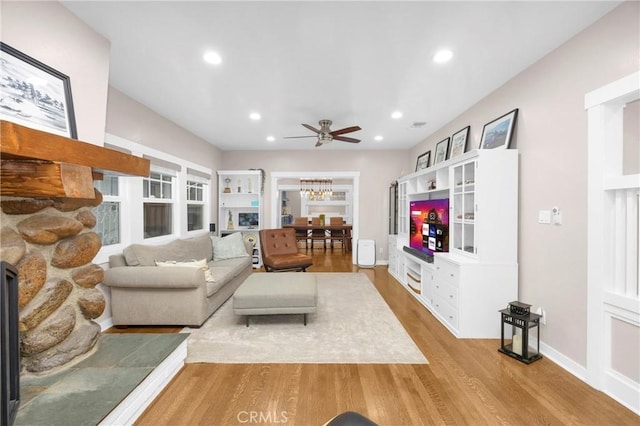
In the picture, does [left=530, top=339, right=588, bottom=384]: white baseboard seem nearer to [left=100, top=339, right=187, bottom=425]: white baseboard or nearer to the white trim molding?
the white trim molding

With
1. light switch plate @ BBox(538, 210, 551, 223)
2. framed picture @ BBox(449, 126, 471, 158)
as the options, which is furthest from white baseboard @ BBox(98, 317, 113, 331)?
framed picture @ BBox(449, 126, 471, 158)

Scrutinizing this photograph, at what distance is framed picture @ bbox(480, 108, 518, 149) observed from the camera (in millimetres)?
2684

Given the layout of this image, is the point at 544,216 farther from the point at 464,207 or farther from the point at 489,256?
the point at 464,207

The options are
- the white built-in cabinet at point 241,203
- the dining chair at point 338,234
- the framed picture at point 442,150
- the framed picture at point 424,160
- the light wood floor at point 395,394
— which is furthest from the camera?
the dining chair at point 338,234

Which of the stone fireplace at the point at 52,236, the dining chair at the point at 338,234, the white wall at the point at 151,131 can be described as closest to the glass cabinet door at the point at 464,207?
the stone fireplace at the point at 52,236

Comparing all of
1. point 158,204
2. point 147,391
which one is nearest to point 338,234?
point 158,204

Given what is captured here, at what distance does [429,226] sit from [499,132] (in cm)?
153

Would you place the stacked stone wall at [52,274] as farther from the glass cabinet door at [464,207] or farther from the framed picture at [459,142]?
the framed picture at [459,142]

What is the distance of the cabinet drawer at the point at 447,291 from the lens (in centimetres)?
276

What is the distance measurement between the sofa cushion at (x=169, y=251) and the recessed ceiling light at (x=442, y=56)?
3.65 meters

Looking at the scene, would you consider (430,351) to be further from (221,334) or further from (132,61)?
(132,61)

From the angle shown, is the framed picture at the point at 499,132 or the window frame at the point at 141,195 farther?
the window frame at the point at 141,195

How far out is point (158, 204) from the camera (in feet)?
12.9

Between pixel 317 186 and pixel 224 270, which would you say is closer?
pixel 224 270
